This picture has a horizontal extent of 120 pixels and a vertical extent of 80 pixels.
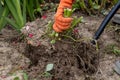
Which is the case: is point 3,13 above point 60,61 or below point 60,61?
above

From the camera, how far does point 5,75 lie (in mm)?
1821

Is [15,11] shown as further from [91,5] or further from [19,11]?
[91,5]

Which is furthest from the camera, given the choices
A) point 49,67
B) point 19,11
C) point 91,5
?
point 91,5

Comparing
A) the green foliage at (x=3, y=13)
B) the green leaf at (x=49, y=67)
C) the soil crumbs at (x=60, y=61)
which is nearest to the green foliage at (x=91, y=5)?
the soil crumbs at (x=60, y=61)

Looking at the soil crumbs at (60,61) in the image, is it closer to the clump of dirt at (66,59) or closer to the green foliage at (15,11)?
the clump of dirt at (66,59)

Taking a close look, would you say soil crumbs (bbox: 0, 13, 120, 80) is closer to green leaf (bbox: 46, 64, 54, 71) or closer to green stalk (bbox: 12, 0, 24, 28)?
green leaf (bbox: 46, 64, 54, 71)

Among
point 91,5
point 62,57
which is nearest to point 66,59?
point 62,57

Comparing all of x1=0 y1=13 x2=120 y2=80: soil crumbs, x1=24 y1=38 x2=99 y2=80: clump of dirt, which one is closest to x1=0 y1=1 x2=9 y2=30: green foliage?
x1=0 y1=13 x2=120 y2=80: soil crumbs

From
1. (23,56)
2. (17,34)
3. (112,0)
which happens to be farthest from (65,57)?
(112,0)

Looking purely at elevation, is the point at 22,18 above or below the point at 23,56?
above

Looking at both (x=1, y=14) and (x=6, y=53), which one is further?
(x=1, y=14)

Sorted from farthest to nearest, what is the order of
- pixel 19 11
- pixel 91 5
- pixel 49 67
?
pixel 91 5 → pixel 19 11 → pixel 49 67

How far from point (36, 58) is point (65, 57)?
0.57ft

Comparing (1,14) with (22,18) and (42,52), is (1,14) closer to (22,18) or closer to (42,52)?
(22,18)
